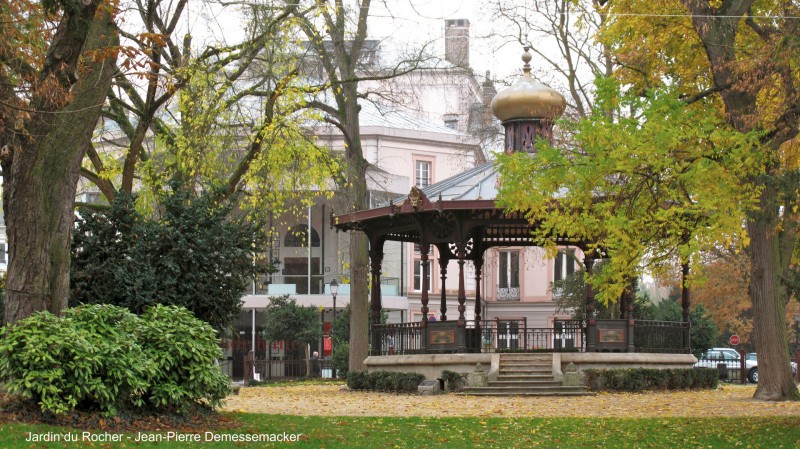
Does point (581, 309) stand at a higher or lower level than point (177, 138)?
lower

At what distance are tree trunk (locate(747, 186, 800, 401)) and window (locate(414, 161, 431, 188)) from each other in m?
39.1

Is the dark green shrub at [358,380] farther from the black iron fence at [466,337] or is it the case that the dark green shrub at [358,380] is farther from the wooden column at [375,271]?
the wooden column at [375,271]

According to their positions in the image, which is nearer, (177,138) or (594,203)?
(594,203)

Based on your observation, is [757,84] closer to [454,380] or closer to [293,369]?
[454,380]

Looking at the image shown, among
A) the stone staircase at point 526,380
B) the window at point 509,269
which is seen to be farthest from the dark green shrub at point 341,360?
the window at point 509,269

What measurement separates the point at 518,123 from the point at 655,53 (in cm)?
813

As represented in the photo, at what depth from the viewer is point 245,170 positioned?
88.8 feet

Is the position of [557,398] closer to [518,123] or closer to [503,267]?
[518,123]

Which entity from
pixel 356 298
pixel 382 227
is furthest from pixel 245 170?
pixel 356 298

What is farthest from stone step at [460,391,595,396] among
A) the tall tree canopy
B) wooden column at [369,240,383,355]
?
the tall tree canopy

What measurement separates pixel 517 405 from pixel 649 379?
6.31m

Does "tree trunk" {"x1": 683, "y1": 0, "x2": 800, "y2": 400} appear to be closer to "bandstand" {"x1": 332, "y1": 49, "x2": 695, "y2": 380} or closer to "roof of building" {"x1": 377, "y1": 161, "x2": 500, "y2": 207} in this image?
"bandstand" {"x1": 332, "y1": 49, "x2": 695, "y2": 380}

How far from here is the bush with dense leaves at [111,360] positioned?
48.1 feet

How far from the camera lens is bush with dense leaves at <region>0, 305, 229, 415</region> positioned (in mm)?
14656
